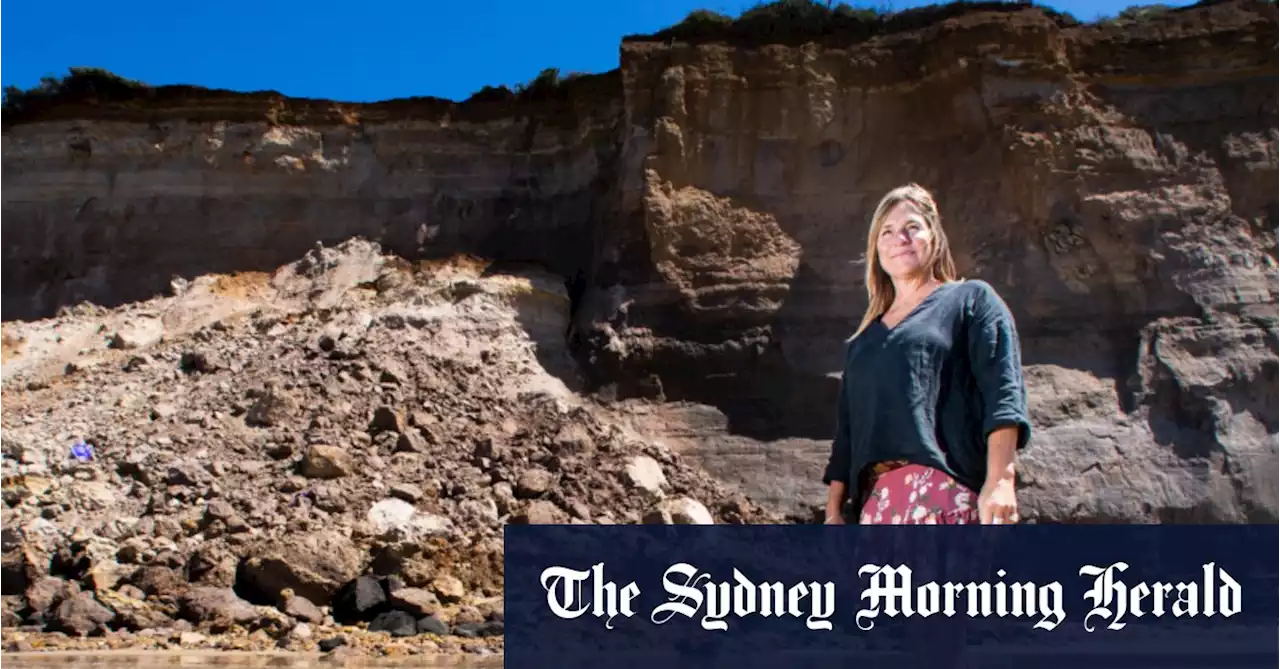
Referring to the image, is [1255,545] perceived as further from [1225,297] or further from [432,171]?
[432,171]

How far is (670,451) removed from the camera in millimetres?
16156

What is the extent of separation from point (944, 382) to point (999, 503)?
1.21 feet

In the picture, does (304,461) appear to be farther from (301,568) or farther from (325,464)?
(301,568)

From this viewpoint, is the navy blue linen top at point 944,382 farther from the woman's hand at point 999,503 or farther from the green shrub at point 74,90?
the green shrub at point 74,90

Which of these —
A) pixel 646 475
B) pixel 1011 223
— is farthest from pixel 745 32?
pixel 646 475

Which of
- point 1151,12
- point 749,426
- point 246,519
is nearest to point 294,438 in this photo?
point 246,519

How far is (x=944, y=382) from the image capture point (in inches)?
132

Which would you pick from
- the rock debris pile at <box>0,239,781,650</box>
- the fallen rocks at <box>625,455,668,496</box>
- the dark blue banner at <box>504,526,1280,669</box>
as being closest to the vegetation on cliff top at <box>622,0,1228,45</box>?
the rock debris pile at <box>0,239,781,650</box>

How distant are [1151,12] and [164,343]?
47.3 feet

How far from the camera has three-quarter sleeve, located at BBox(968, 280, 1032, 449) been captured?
3.21 meters

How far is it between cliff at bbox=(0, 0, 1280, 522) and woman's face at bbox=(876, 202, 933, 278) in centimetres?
1225

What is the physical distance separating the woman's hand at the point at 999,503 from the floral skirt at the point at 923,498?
76mm

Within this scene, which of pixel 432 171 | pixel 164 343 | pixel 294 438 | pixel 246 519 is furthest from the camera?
pixel 432 171

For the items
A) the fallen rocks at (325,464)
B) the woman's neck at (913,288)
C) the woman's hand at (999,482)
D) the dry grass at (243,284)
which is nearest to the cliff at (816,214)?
the dry grass at (243,284)
